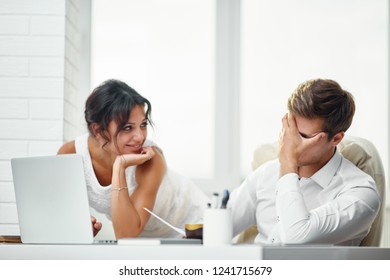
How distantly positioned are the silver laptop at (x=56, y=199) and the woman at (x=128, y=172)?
998 millimetres

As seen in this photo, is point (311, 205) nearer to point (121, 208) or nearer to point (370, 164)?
point (370, 164)

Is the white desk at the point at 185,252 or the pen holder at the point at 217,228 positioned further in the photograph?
the pen holder at the point at 217,228

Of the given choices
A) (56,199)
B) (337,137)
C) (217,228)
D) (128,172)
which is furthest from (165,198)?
(217,228)

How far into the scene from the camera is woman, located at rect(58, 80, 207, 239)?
9.30ft

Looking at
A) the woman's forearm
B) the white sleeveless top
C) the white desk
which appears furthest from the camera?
the white sleeveless top

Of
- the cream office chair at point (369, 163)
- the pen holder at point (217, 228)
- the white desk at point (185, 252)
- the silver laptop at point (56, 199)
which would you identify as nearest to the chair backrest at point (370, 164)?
the cream office chair at point (369, 163)

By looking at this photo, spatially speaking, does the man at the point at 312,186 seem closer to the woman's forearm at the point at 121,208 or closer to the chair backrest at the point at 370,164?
the chair backrest at the point at 370,164

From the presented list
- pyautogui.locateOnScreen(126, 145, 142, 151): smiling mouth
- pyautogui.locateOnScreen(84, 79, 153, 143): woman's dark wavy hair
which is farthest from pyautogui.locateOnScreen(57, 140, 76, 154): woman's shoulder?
pyautogui.locateOnScreen(126, 145, 142, 151): smiling mouth

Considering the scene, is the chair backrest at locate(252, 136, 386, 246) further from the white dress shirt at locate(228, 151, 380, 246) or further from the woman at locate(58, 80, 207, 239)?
the woman at locate(58, 80, 207, 239)

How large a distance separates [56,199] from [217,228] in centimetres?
49

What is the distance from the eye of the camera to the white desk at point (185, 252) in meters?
1.47

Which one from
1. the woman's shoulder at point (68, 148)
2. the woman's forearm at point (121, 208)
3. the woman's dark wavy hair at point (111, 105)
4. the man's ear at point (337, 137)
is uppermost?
the woman's dark wavy hair at point (111, 105)

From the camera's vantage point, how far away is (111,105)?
3.05 metres
